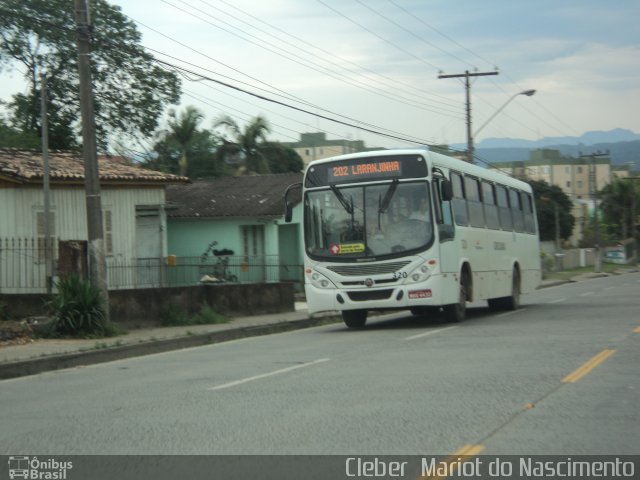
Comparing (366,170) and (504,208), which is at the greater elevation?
(366,170)

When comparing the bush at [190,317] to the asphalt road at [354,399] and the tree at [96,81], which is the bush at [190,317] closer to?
the asphalt road at [354,399]

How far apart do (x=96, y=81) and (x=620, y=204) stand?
65.8 meters

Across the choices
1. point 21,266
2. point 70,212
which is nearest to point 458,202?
point 21,266

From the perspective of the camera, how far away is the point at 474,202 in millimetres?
20656

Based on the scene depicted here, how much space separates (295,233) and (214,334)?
20.3 meters

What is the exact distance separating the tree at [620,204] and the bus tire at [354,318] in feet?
242

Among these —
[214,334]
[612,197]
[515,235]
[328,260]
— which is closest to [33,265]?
[214,334]

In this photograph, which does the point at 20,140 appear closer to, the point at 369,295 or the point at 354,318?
the point at 354,318

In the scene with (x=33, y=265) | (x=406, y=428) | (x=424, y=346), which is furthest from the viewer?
(x=33, y=265)

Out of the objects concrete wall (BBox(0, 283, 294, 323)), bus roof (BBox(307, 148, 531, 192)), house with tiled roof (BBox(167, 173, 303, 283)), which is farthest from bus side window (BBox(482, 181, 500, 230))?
house with tiled roof (BBox(167, 173, 303, 283))

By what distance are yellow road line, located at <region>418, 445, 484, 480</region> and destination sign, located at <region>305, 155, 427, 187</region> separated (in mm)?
11349

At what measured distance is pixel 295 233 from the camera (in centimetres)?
3806

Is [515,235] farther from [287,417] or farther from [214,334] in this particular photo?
[287,417]

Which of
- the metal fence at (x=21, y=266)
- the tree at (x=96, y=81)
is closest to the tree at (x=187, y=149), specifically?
the tree at (x=96, y=81)
